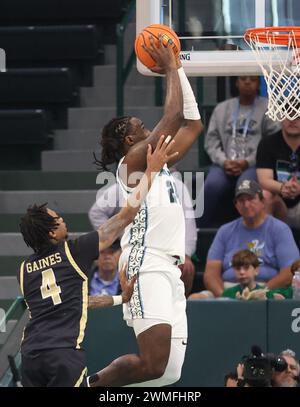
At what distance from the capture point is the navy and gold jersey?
7.55 m

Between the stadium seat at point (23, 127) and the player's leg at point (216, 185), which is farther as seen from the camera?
the stadium seat at point (23, 127)

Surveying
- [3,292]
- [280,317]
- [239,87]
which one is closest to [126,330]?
[280,317]

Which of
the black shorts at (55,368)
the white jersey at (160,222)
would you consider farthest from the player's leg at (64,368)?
the white jersey at (160,222)

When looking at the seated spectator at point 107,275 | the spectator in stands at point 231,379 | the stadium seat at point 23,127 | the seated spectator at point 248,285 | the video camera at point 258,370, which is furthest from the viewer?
the stadium seat at point 23,127

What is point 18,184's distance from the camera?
12.6m

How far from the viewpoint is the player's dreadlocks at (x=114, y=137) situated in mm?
8219

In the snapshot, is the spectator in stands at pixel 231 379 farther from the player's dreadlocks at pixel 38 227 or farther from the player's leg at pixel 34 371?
the player's dreadlocks at pixel 38 227

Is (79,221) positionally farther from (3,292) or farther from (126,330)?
(126,330)

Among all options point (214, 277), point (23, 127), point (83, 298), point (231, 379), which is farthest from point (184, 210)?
point (83, 298)

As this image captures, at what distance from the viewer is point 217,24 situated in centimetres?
950

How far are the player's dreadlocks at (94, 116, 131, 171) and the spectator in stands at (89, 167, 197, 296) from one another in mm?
2376

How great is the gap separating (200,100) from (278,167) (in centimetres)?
164

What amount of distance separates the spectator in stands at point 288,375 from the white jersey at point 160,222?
1.60 metres
